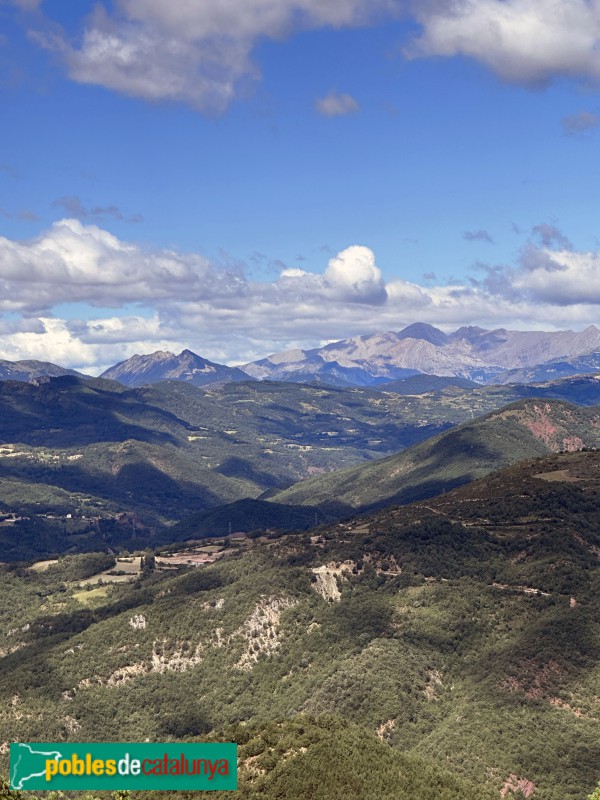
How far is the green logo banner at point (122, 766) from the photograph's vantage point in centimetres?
7150

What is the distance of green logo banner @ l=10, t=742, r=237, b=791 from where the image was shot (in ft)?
235

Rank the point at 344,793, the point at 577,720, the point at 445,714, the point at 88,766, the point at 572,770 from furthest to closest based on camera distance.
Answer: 1. the point at 445,714
2. the point at 577,720
3. the point at 572,770
4. the point at 344,793
5. the point at 88,766

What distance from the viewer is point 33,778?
7444 centimetres

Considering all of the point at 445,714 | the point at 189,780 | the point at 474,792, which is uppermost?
the point at 189,780

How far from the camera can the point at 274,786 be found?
117 m

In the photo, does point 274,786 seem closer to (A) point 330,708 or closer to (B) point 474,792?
(B) point 474,792

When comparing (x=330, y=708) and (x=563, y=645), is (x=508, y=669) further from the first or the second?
(x=330, y=708)

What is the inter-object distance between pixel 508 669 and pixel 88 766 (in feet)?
443

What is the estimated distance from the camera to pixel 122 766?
71188mm

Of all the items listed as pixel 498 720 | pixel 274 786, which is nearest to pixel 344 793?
pixel 274 786

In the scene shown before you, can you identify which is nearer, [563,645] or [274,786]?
[274,786]

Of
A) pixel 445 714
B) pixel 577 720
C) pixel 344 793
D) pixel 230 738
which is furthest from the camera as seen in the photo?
Result: pixel 445 714

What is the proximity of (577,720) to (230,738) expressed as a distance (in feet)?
251

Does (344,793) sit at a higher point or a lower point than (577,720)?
higher
